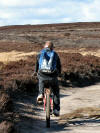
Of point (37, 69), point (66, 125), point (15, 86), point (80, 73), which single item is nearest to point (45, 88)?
point (37, 69)

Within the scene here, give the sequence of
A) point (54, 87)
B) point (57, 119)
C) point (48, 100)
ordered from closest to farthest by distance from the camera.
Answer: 1. point (48, 100)
2. point (54, 87)
3. point (57, 119)

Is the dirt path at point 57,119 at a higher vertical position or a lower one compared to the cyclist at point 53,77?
lower

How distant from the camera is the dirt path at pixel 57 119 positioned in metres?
8.19

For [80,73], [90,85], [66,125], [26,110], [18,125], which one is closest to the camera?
Result: [18,125]

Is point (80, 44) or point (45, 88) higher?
point (45, 88)

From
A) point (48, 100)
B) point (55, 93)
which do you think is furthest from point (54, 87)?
point (48, 100)

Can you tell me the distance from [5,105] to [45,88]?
1.31 m

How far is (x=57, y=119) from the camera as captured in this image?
947 centimetres

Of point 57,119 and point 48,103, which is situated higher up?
point 48,103

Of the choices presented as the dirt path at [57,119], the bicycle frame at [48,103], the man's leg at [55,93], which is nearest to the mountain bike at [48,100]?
the bicycle frame at [48,103]

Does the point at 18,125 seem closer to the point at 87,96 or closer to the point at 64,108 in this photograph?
the point at 64,108

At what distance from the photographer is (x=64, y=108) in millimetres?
11258

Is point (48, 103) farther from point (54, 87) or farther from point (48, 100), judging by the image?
point (54, 87)

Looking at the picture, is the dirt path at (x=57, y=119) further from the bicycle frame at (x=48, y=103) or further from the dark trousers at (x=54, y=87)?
the dark trousers at (x=54, y=87)
